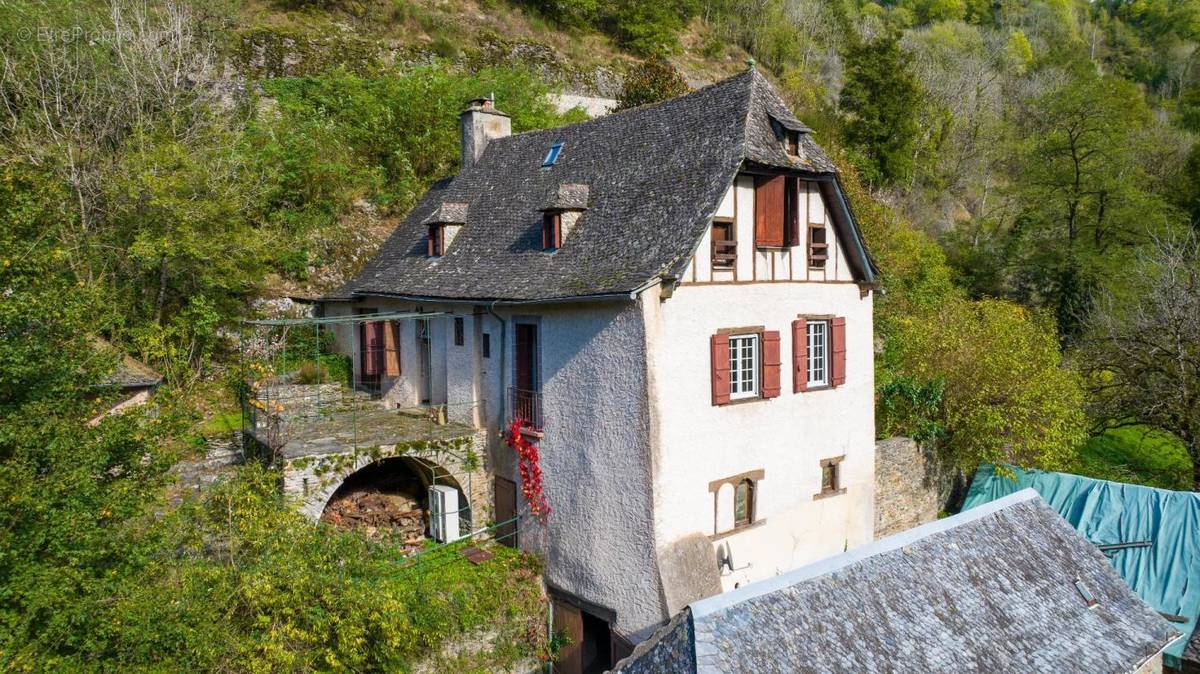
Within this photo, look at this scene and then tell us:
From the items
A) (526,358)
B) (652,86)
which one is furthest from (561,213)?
(652,86)

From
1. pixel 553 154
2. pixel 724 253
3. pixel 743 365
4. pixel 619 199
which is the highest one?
pixel 553 154

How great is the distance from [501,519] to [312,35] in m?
27.1

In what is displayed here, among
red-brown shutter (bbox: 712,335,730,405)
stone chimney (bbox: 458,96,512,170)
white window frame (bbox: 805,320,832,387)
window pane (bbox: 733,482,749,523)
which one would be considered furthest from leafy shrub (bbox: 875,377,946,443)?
stone chimney (bbox: 458,96,512,170)

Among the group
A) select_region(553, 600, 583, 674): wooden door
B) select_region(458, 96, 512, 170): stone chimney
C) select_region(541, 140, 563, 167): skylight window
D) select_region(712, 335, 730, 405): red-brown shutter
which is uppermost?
select_region(458, 96, 512, 170): stone chimney

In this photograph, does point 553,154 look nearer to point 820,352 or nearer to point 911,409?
point 820,352

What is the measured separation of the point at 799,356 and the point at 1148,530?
26.3ft

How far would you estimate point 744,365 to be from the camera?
1399cm

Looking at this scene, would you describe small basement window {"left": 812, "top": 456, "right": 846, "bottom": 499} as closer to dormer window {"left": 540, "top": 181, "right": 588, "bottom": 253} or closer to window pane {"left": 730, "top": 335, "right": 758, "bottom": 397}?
window pane {"left": 730, "top": 335, "right": 758, "bottom": 397}

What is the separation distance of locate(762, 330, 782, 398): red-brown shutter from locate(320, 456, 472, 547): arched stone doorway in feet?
22.5

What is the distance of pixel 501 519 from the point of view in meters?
16.3

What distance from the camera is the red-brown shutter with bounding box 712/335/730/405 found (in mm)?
13211

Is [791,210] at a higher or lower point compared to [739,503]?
higher

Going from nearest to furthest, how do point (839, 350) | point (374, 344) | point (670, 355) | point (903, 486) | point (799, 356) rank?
point (670, 355) < point (799, 356) < point (839, 350) < point (903, 486) < point (374, 344)

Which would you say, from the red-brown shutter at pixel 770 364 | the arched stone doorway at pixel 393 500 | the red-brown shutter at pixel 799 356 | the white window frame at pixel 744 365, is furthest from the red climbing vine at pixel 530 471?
the red-brown shutter at pixel 799 356
